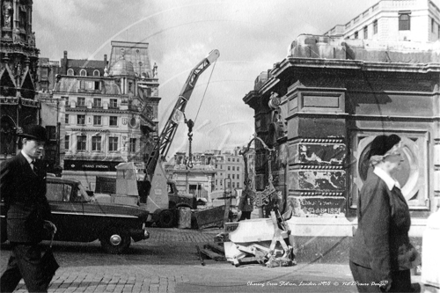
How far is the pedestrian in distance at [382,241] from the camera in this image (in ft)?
15.7

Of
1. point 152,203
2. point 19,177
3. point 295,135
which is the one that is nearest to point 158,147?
point 152,203

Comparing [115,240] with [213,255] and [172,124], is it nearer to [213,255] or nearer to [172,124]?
[213,255]

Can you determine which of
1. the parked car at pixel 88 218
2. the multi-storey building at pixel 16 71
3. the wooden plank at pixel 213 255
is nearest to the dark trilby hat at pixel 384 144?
the wooden plank at pixel 213 255

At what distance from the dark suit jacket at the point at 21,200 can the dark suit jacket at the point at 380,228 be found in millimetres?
2988

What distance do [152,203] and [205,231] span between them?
3.65 meters

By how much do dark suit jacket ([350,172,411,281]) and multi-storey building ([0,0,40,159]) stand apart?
111 feet

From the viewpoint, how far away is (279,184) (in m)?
13.2

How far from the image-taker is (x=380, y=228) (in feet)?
15.7

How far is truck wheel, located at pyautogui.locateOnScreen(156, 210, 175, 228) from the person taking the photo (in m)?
24.9

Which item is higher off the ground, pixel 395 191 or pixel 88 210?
pixel 395 191

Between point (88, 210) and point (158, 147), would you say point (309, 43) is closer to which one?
point (88, 210)

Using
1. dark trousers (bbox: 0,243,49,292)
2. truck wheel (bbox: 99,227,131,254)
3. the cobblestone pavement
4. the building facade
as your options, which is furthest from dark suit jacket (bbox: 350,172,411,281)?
truck wheel (bbox: 99,227,131,254)

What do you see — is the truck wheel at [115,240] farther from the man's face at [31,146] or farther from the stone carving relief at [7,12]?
the stone carving relief at [7,12]

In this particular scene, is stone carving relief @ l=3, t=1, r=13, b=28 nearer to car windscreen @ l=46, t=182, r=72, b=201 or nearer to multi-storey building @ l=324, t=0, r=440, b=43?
multi-storey building @ l=324, t=0, r=440, b=43
